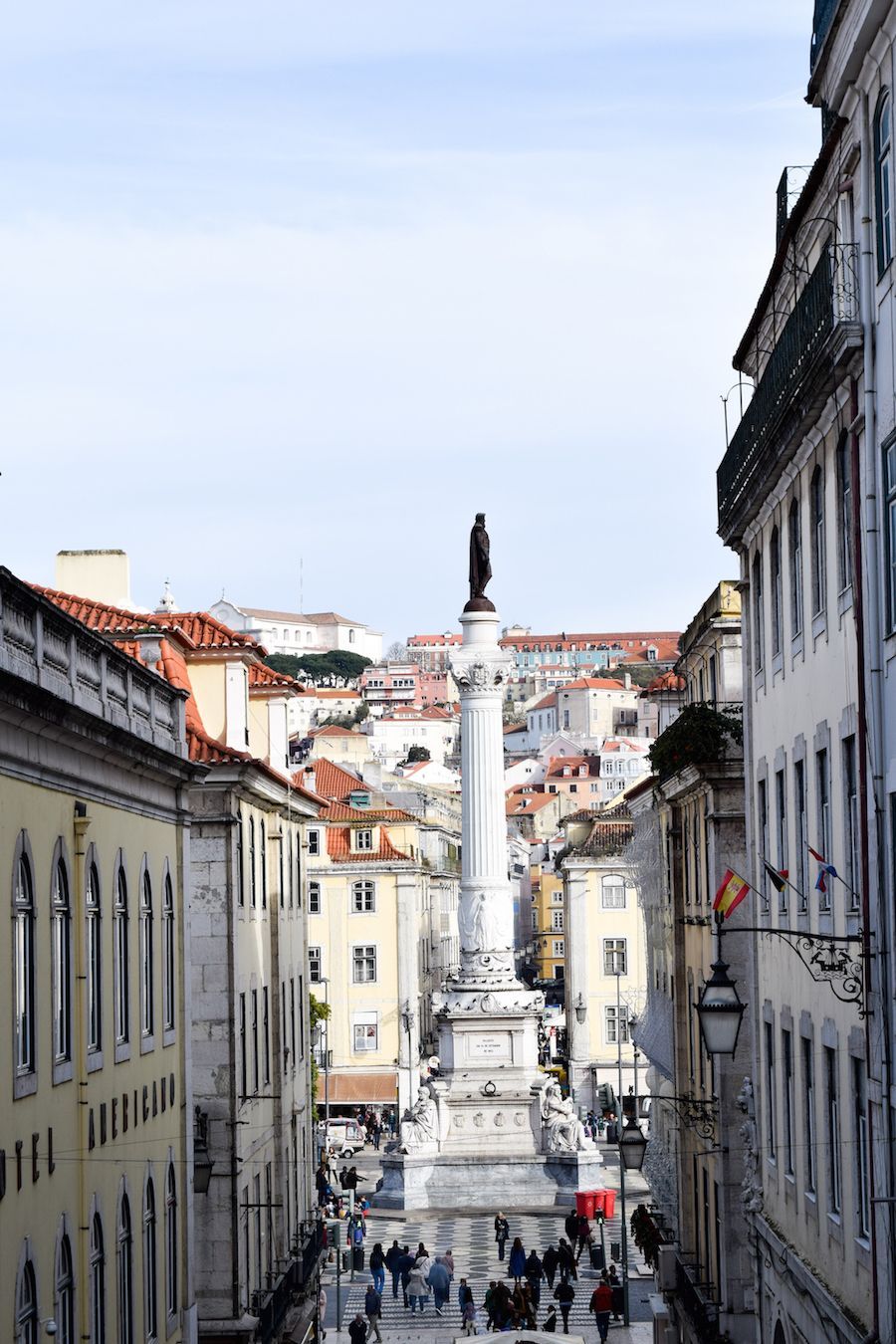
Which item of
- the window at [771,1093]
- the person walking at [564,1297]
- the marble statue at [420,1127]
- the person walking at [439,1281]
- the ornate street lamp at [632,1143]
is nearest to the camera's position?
the window at [771,1093]

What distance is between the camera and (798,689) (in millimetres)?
23109

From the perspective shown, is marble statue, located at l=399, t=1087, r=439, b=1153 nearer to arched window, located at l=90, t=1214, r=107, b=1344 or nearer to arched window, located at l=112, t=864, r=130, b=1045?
arched window, located at l=112, t=864, r=130, b=1045

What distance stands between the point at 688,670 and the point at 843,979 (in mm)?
24232

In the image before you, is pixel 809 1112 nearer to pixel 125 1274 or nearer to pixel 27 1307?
pixel 125 1274

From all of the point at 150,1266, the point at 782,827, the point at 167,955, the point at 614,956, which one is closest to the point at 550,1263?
the point at 167,955

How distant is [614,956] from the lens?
306 feet

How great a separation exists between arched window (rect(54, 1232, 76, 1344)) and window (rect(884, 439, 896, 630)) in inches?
385

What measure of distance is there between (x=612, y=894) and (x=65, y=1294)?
73479 mm

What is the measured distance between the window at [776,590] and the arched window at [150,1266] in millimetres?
9535

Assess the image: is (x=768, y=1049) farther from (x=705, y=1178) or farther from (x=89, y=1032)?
(x=705, y=1178)

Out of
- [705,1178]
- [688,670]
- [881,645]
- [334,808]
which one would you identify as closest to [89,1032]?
[881,645]

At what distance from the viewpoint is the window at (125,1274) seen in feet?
80.9

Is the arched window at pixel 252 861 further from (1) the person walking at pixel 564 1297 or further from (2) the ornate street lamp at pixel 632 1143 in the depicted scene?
(1) the person walking at pixel 564 1297

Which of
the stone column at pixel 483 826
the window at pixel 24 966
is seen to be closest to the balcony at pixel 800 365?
the window at pixel 24 966
